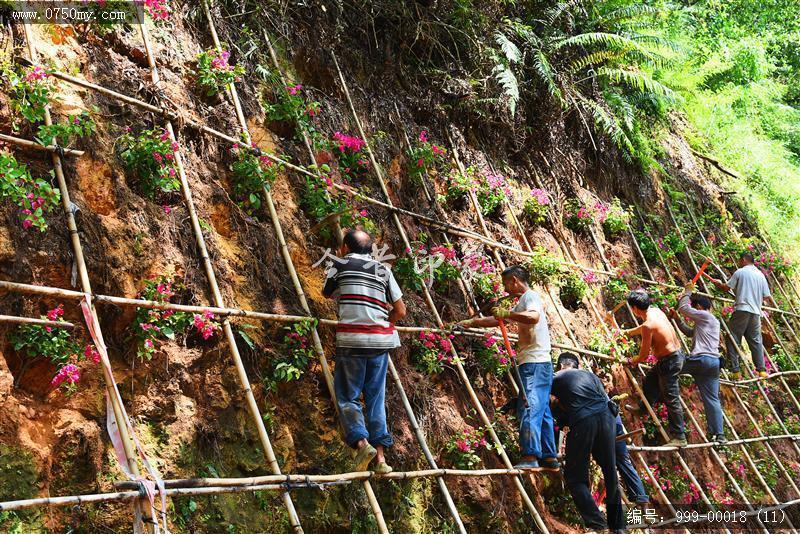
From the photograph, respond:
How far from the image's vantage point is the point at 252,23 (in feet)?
14.3

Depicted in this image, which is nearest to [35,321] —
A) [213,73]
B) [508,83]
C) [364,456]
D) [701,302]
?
[364,456]

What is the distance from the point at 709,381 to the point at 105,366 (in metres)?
4.42

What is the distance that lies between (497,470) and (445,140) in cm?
264

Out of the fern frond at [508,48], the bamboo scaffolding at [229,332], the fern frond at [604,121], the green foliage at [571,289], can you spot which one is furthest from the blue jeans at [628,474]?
the fern frond at [604,121]

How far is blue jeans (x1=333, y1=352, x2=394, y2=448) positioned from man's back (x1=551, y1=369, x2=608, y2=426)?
1.16 m

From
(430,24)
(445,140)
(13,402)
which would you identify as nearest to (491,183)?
(445,140)

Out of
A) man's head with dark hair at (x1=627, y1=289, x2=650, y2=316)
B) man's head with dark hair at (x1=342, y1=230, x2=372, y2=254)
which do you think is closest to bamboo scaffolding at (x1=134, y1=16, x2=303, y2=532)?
man's head with dark hair at (x1=342, y1=230, x2=372, y2=254)

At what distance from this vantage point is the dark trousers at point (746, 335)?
660cm

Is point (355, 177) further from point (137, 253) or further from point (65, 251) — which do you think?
point (65, 251)

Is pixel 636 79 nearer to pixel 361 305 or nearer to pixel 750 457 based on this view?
pixel 750 457

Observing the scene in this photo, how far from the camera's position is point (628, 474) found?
436cm

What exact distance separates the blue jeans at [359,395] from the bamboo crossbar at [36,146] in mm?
1393

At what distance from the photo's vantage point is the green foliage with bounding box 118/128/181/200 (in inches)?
124

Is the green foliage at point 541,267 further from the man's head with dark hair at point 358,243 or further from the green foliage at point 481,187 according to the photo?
the man's head with dark hair at point 358,243
